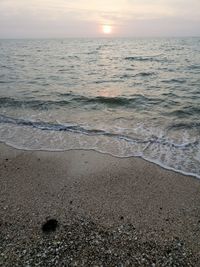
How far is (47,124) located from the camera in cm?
906

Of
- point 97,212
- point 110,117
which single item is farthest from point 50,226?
point 110,117

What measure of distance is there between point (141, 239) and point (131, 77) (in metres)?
16.0

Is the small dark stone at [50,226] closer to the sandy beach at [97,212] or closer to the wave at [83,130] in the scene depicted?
the sandy beach at [97,212]

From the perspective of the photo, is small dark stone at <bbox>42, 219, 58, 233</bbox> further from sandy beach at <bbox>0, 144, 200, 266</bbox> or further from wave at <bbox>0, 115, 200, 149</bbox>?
wave at <bbox>0, 115, 200, 149</bbox>

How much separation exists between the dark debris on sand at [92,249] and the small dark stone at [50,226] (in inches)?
2.7

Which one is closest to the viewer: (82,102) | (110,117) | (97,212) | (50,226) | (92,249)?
(92,249)

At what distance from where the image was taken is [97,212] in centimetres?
452

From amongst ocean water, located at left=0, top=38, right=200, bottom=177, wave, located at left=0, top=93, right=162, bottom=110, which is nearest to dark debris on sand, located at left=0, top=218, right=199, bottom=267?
ocean water, located at left=0, top=38, right=200, bottom=177

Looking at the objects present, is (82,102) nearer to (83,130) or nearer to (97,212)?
(83,130)

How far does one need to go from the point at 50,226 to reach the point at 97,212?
32.0 inches

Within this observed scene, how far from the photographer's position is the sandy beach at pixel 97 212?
11.9ft

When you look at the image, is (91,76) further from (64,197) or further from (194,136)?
(64,197)

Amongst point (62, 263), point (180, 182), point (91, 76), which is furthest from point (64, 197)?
point (91, 76)

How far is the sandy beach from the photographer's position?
142 inches
